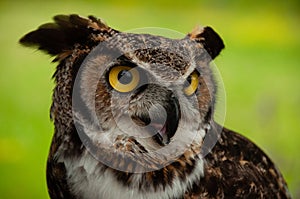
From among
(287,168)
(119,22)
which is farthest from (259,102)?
(119,22)

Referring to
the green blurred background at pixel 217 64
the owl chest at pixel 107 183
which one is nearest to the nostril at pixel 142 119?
the owl chest at pixel 107 183

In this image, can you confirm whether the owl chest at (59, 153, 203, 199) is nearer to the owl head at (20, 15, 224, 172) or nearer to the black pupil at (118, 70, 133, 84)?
the owl head at (20, 15, 224, 172)

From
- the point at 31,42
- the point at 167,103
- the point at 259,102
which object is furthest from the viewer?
the point at 259,102

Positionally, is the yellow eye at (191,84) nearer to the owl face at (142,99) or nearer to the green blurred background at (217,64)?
the owl face at (142,99)

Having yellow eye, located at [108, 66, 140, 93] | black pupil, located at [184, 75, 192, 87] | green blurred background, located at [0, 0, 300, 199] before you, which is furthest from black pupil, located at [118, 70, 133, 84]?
green blurred background, located at [0, 0, 300, 199]

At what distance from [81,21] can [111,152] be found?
263 mm

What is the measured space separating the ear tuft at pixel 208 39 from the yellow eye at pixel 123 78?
17 centimetres

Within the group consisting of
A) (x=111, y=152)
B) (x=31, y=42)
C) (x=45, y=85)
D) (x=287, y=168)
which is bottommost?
(x=287, y=168)

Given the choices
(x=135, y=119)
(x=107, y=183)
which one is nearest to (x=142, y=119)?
(x=135, y=119)

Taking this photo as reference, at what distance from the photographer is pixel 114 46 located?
0.92 metres

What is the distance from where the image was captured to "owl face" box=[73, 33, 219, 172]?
0.90 meters

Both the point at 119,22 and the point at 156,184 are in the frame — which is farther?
the point at 119,22

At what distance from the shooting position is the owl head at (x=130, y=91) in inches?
35.7

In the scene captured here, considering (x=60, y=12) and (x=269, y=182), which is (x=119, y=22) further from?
(x=269, y=182)
